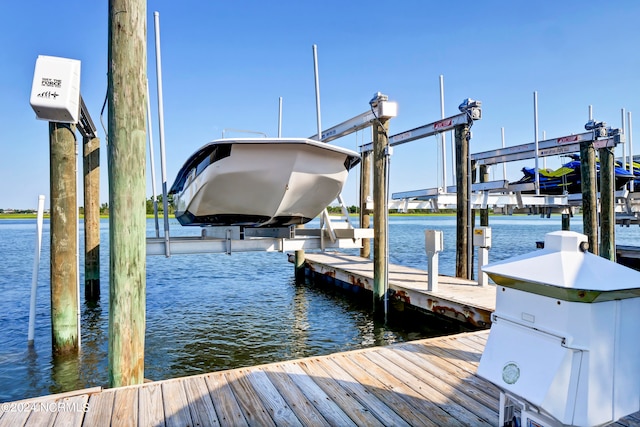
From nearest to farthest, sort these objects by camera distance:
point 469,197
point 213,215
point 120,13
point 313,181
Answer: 1. point 120,13
2. point 313,181
3. point 213,215
4. point 469,197

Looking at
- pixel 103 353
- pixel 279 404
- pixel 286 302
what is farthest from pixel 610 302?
pixel 286 302

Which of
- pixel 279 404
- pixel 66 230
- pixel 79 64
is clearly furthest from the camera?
pixel 66 230

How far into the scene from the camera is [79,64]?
478 centimetres

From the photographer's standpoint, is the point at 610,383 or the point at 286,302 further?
the point at 286,302

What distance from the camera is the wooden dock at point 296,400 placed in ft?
9.07

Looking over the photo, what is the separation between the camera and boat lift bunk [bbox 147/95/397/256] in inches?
262

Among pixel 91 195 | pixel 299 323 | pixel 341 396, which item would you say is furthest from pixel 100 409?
pixel 91 195

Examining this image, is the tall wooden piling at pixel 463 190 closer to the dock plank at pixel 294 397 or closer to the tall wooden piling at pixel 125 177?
the dock plank at pixel 294 397

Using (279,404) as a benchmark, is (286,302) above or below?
below

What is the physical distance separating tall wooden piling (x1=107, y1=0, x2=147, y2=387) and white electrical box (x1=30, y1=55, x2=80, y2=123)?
1583 mm

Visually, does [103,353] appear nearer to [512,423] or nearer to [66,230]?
[66,230]

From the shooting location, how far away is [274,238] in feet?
23.7

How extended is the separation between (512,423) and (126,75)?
3.79 metres

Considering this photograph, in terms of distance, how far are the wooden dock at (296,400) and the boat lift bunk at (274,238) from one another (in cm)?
353
